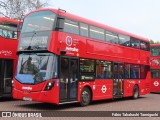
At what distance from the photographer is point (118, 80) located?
1936 centimetres

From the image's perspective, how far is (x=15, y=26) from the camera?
710 inches

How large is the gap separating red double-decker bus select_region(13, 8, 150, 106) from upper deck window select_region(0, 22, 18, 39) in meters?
2.41

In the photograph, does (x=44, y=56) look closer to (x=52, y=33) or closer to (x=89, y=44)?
(x=52, y=33)

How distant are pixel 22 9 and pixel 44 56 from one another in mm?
19815

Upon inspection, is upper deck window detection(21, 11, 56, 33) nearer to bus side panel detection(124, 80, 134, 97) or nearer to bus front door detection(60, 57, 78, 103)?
bus front door detection(60, 57, 78, 103)

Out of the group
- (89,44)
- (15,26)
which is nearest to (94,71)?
(89,44)

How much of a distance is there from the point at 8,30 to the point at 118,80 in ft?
22.3

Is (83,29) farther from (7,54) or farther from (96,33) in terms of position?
(7,54)

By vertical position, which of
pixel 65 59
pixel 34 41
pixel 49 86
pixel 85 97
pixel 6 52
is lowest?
pixel 85 97

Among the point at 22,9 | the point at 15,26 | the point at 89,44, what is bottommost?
the point at 89,44

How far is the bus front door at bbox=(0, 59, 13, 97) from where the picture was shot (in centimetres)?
1705

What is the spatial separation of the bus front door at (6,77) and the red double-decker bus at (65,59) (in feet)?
9.02

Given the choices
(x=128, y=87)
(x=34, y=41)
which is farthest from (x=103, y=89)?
(x=34, y=41)

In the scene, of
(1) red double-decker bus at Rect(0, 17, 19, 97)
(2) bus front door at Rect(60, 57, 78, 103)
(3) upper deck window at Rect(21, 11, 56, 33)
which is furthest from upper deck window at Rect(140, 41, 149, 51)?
(3) upper deck window at Rect(21, 11, 56, 33)
